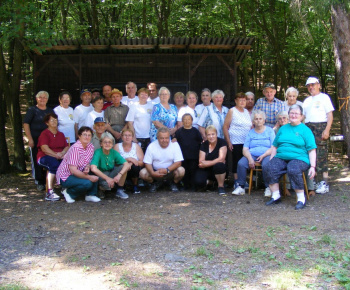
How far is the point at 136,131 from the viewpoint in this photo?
7.66 metres

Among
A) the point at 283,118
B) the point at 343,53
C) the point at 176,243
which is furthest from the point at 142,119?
the point at 343,53

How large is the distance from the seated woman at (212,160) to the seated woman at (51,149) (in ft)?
7.24

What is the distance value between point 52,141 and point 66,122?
61cm

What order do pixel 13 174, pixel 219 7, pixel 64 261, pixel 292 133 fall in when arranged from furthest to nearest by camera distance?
pixel 219 7 → pixel 13 174 → pixel 292 133 → pixel 64 261

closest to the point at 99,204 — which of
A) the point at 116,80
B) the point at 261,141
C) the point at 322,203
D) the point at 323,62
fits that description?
the point at 261,141

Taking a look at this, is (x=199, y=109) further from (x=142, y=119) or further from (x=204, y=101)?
(x=142, y=119)

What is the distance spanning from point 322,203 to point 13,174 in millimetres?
6274

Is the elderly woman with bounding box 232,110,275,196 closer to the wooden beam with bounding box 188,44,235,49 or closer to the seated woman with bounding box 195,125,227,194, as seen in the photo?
the seated woman with bounding box 195,125,227,194

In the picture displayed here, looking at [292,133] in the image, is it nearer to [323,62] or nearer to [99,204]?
[99,204]

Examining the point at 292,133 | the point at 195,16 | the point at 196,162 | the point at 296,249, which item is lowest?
the point at 296,249

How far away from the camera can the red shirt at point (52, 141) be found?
22.7 feet

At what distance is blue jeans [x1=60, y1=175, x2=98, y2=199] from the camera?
6516 millimetres

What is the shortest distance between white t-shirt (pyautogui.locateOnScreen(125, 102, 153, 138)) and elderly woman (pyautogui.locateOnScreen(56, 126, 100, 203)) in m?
1.18

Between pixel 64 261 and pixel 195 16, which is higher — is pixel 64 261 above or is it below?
below
